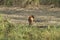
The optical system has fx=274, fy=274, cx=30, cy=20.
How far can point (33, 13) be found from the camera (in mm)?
8898

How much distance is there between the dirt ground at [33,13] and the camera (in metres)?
7.97

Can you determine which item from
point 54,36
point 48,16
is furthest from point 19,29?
point 48,16

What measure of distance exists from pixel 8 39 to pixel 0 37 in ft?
0.83

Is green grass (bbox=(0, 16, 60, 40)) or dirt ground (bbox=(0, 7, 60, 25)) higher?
green grass (bbox=(0, 16, 60, 40))

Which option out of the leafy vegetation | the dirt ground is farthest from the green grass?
the leafy vegetation

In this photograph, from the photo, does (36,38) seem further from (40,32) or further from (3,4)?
(3,4)

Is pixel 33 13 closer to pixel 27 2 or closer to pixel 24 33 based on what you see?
pixel 27 2

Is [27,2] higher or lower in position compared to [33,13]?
higher

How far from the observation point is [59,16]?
8.52 metres

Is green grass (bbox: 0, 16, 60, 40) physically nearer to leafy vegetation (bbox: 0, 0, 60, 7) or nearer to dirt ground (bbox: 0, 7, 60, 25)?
dirt ground (bbox: 0, 7, 60, 25)

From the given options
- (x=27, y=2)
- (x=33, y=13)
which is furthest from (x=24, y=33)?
(x=27, y=2)

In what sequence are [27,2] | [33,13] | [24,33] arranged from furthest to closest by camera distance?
1. [27,2]
2. [33,13]
3. [24,33]

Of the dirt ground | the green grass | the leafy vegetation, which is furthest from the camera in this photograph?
the leafy vegetation

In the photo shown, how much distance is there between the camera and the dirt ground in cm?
797
